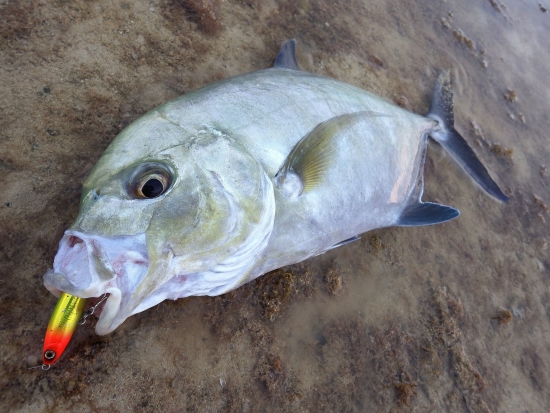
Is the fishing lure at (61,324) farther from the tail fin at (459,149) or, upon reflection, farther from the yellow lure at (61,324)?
the tail fin at (459,149)

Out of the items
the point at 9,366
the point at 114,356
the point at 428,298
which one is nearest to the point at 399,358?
the point at 428,298

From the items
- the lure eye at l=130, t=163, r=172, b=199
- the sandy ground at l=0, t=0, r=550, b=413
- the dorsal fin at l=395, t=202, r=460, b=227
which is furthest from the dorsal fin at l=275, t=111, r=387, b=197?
the dorsal fin at l=395, t=202, r=460, b=227

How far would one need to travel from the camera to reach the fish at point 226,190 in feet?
3.93

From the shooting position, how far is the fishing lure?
54.9 inches

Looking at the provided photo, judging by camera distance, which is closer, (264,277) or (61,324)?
(61,324)

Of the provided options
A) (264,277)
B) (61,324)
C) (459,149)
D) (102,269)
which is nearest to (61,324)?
(61,324)

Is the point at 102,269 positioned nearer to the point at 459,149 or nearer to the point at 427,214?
the point at 427,214

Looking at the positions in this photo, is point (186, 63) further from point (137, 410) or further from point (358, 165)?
point (137, 410)

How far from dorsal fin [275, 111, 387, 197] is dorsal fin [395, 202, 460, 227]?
94 centimetres

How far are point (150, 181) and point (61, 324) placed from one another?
72 centimetres

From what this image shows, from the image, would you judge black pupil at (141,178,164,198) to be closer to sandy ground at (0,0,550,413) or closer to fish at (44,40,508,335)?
fish at (44,40,508,335)

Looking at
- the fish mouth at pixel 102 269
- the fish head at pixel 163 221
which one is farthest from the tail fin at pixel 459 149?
the fish mouth at pixel 102 269

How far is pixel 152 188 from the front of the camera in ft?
4.38

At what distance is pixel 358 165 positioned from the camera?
204 cm
